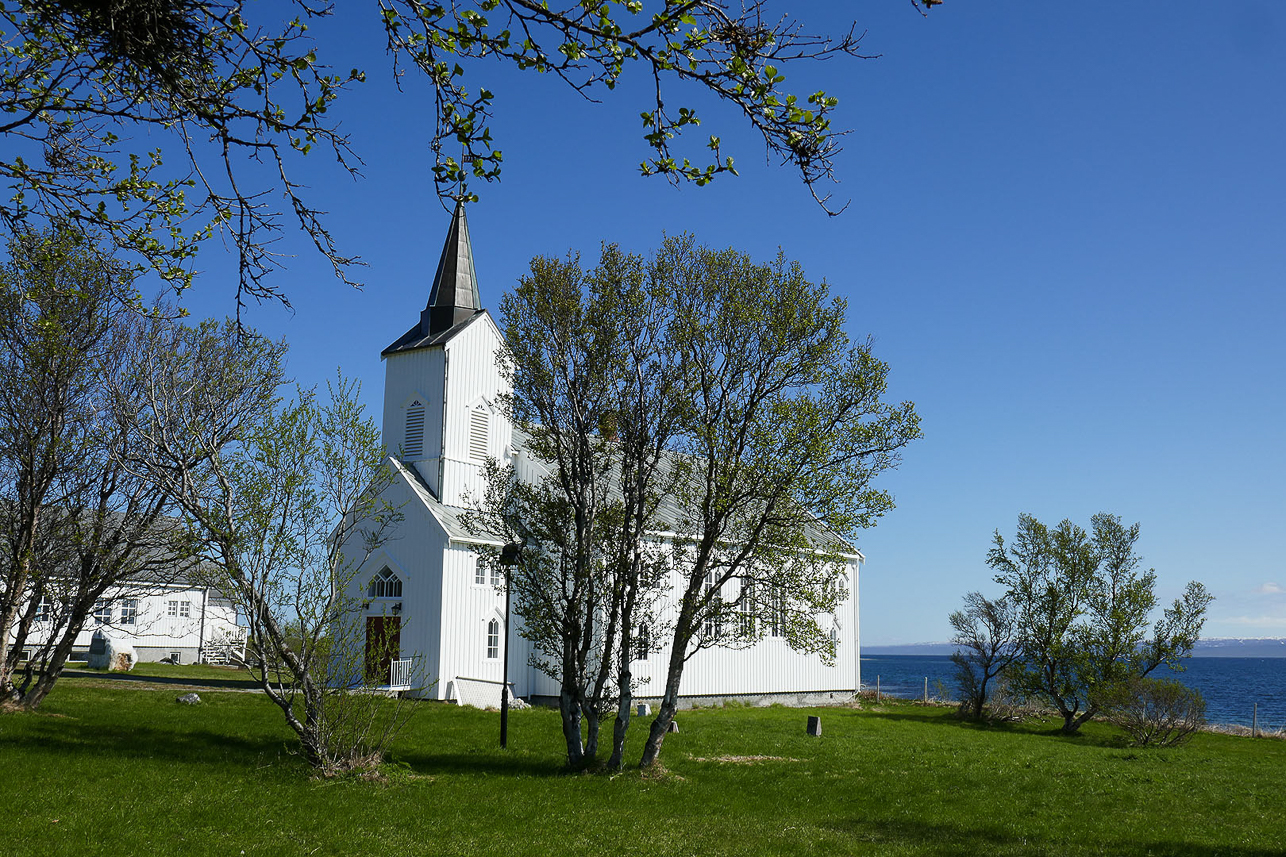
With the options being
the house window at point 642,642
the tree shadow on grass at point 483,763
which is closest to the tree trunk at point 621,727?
the house window at point 642,642

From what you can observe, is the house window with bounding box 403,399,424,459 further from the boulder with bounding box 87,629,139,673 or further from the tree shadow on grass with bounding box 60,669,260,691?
the boulder with bounding box 87,629,139,673

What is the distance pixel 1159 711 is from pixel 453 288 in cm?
2664

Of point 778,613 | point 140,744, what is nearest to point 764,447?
point 778,613

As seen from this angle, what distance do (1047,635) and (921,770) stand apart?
1768 cm

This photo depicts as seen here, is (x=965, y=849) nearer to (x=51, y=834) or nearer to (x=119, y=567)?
(x=51, y=834)

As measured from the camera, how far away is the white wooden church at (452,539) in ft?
92.6

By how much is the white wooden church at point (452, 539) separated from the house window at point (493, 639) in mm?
32

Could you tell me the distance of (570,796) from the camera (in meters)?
14.6

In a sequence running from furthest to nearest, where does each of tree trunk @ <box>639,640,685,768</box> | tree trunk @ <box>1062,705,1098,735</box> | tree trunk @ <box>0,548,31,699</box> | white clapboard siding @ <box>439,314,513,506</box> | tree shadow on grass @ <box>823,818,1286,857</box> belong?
tree trunk @ <box>1062,705,1098,735</box> < white clapboard siding @ <box>439,314,513,506</box> < tree trunk @ <box>0,548,31,699</box> < tree trunk @ <box>639,640,685,768</box> < tree shadow on grass @ <box>823,818,1286,857</box>

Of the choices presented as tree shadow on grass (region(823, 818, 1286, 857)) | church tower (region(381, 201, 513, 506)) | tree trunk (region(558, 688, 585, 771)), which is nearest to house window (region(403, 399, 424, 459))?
church tower (region(381, 201, 513, 506))

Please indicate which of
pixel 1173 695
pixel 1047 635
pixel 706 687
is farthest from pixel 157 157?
Answer: pixel 1047 635

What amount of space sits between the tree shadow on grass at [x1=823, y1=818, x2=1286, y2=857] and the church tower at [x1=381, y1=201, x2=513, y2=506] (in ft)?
63.1

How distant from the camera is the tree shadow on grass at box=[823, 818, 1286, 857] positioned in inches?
464

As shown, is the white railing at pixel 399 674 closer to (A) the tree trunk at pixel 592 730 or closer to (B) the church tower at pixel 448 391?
(B) the church tower at pixel 448 391
